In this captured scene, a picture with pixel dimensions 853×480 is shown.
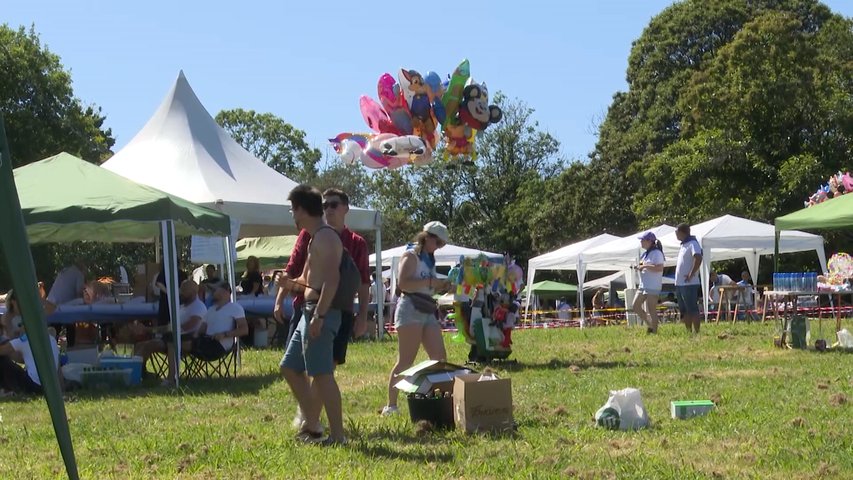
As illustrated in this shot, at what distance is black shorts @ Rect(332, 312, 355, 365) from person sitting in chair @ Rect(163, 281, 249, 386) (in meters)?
4.92

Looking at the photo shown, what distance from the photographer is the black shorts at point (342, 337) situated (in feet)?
23.4

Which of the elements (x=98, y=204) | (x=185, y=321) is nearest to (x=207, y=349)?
(x=185, y=321)

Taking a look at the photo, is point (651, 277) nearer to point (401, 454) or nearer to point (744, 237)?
point (744, 237)

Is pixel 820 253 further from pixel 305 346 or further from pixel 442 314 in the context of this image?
pixel 305 346

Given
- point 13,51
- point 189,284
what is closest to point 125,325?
A: point 189,284

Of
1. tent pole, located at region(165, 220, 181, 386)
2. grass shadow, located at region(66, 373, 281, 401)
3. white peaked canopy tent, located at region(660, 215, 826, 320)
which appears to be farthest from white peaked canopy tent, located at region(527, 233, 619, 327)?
tent pole, located at region(165, 220, 181, 386)

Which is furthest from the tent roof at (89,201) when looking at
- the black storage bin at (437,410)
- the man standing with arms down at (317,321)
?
the black storage bin at (437,410)

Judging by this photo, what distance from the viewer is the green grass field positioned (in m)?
6.15

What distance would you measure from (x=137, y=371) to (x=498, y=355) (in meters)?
3.79

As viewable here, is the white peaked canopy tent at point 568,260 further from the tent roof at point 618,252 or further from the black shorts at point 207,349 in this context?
the black shorts at point 207,349

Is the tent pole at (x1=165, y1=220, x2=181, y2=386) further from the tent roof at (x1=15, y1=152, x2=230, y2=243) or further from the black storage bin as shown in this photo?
the black storage bin

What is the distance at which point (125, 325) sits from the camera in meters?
14.4

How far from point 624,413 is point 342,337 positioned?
1.91m

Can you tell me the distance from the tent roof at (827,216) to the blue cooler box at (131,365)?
8138 mm
